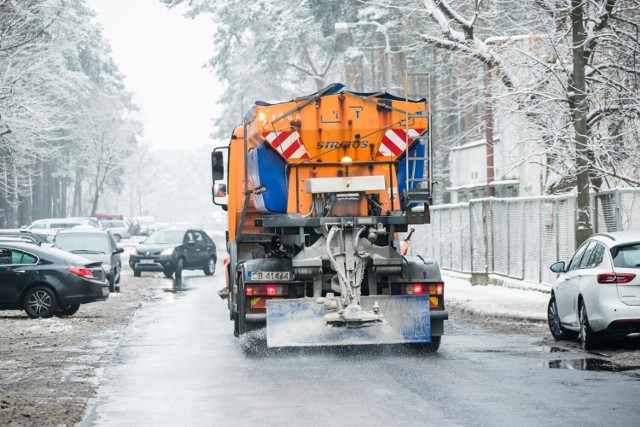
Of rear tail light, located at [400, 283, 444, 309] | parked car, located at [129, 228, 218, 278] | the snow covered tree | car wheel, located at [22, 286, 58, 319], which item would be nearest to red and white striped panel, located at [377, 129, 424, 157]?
rear tail light, located at [400, 283, 444, 309]

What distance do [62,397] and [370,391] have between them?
2.89 meters

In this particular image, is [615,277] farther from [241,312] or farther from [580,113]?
[580,113]

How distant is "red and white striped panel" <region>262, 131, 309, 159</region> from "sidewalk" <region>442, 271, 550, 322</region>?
264 inches

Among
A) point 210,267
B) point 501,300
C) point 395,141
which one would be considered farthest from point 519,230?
point 210,267

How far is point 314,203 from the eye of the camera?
15.9m

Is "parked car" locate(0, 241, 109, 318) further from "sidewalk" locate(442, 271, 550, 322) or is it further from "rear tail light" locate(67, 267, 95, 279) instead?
"sidewalk" locate(442, 271, 550, 322)

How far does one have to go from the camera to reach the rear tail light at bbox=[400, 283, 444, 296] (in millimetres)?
15812

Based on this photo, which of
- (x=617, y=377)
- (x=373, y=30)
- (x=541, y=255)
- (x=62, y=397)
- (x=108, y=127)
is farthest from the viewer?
(x=108, y=127)

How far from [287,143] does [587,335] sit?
4415 millimetres

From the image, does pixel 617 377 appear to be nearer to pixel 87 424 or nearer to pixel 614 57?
pixel 87 424

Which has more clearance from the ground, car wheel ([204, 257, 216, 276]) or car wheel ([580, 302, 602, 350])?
car wheel ([204, 257, 216, 276])

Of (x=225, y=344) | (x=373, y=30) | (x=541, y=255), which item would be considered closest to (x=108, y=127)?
(x=373, y=30)

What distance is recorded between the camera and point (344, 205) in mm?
15812

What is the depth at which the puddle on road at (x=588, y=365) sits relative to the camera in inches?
536
